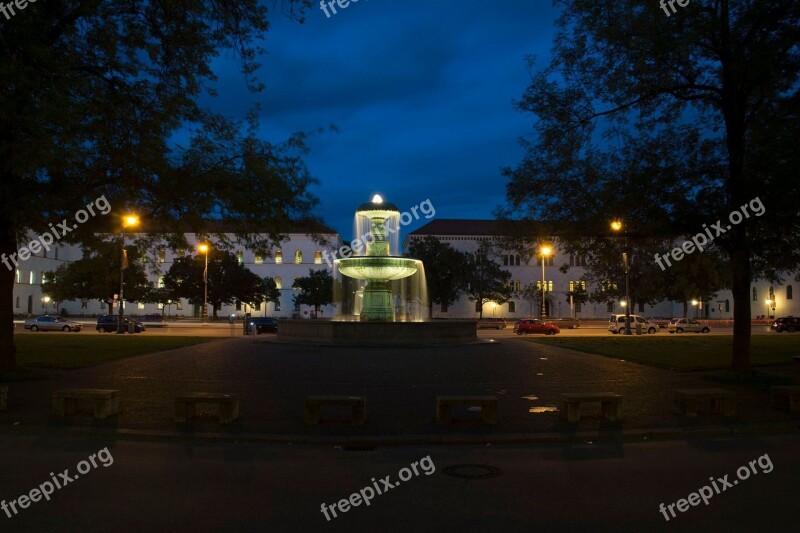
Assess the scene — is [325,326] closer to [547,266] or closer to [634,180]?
[634,180]

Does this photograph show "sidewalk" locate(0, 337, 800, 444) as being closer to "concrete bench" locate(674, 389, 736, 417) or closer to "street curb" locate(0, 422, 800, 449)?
"street curb" locate(0, 422, 800, 449)

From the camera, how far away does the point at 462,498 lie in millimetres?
6805

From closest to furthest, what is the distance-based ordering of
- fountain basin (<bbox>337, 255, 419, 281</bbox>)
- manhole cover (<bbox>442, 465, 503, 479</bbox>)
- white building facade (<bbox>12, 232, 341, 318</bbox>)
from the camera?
1. manhole cover (<bbox>442, 465, 503, 479</bbox>)
2. fountain basin (<bbox>337, 255, 419, 281</bbox>)
3. white building facade (<bbox>12, 232, 341, 318</bbox>)

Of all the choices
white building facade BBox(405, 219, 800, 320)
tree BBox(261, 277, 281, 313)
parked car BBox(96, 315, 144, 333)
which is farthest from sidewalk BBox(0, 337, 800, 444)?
white building facade BBox(405, 219, 800, 320)

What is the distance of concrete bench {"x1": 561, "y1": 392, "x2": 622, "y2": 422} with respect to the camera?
35.5 ft

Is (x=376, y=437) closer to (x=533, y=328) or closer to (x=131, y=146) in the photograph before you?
(x=131, y=146)

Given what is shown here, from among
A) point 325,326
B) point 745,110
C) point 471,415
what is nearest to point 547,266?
point 325,326

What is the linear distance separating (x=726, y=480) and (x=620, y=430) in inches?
103

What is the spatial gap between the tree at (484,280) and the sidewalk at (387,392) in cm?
5803

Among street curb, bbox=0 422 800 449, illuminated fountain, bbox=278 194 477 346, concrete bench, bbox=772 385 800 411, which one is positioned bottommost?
street curb, bbox=0 422 800 449

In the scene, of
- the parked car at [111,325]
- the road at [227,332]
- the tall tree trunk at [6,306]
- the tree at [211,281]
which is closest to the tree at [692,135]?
the tall tree trunk at [6,306]

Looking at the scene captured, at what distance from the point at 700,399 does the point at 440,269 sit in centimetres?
6679

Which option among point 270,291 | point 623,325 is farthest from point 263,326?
point 270,291

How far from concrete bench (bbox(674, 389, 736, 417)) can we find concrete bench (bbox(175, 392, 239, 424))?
308 inches
